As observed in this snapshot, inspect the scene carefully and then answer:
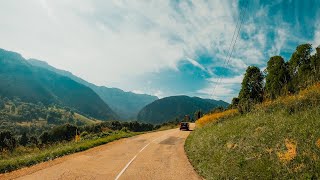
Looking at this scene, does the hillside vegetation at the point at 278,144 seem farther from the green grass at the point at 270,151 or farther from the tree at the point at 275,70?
the tree at the point at 275,70

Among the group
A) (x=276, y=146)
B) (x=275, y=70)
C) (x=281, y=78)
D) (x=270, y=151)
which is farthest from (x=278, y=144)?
(x=275, y=70)

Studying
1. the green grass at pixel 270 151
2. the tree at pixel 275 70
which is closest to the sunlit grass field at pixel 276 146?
the green grass at pixel 270 151

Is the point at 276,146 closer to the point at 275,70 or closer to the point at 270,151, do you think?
the point at 270,151

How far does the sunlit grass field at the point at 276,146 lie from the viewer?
7.93 meters

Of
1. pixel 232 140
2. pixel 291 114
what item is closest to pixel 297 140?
pixel 291 114

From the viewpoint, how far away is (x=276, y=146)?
9312mm

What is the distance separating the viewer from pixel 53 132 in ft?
355

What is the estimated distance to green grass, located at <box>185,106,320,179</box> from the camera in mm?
7832

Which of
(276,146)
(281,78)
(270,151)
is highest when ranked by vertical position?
(281,78)

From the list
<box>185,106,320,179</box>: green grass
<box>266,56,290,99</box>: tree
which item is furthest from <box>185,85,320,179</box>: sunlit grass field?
<box>266,56,290,99</box>: tree

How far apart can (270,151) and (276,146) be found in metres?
0.25

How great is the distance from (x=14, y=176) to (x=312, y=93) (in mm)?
12949

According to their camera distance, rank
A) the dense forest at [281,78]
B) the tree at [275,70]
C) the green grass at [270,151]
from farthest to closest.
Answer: the tree at [275,70] → the dense forest at [281,78] → the green grass at [270,151]

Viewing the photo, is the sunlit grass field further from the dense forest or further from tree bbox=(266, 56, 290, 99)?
tree bbox=(266, 56, 290, 99)
